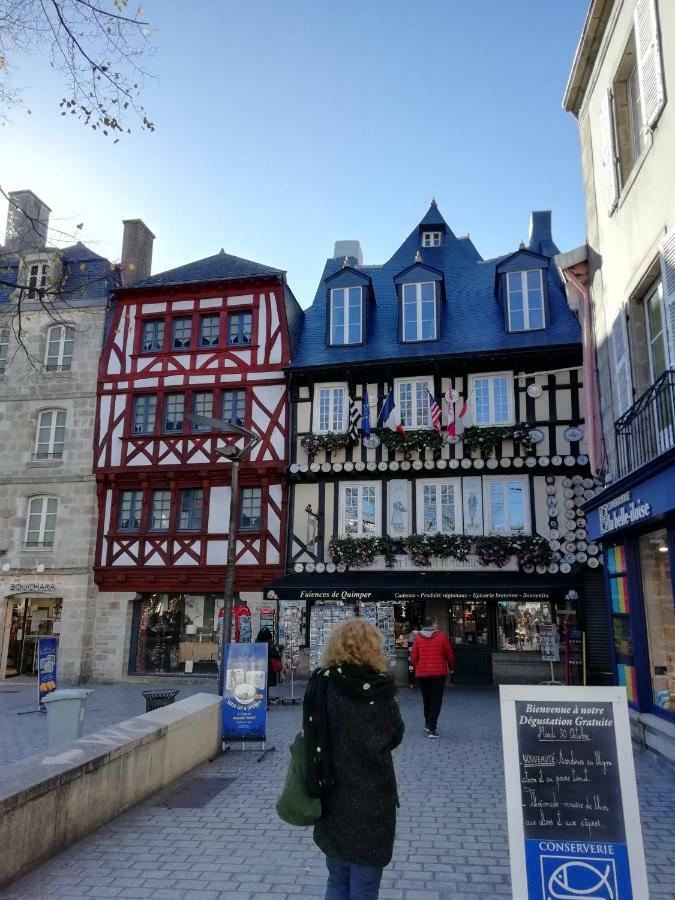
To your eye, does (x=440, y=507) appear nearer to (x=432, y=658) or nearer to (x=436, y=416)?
(x=436, y=416)

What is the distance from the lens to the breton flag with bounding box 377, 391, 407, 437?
55.9 ft

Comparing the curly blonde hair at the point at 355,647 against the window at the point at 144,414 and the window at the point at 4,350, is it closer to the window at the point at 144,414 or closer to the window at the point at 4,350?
the window at the point at 144,414

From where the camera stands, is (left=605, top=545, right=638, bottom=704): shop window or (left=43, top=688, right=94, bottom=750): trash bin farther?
(left=605, top=545, right=638, bottom=704): shop window

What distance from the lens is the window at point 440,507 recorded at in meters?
16.8

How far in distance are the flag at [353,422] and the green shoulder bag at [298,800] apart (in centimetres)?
1406

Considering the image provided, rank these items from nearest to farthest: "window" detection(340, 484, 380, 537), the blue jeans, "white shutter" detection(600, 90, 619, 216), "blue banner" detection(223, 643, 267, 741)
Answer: the blue jeans < "blue banner" detection(223, 643, 267, 741) < "white shutter" detection(600, 90, 619, 216) < "window" detection(340, 484, 380, 537)

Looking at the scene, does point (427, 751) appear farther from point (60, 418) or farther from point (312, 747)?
point (60, 418)

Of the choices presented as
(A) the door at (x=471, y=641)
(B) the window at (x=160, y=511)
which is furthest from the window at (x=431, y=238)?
(A) the door at (x=471, y=641)

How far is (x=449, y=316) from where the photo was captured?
62.3ft

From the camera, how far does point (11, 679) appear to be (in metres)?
18.9

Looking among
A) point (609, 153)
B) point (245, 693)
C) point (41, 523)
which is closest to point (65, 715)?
point (245, 693)

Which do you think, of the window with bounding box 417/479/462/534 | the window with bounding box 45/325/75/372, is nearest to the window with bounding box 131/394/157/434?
the window with bounding box 45/325/75/372

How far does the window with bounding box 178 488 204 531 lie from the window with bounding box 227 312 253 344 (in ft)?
14.0

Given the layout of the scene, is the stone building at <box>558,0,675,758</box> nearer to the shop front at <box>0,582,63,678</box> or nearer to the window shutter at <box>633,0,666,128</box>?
the window shutter at <box>633,0,666,128</box>
